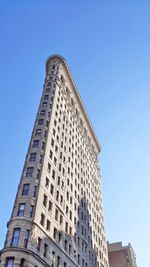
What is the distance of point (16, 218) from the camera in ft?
147

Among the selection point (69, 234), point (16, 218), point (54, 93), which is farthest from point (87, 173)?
point (16, 218)

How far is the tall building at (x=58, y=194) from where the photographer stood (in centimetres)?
4400

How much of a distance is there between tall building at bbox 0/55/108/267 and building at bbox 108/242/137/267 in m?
43.3

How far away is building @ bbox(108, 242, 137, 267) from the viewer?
12296 centimetres

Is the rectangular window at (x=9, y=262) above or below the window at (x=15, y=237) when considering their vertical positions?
below

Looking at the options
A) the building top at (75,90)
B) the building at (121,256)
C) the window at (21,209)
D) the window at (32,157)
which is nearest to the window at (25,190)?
the window at (21,209)

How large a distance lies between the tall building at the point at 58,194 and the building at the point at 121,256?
43.3 meters

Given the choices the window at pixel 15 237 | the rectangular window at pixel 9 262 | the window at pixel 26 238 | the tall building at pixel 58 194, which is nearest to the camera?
the rectangular window at pixel 9 262

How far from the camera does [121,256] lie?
12544 centimetres

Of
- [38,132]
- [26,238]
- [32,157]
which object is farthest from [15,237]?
[38,132]

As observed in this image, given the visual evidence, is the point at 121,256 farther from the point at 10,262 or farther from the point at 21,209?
the point at 10,262

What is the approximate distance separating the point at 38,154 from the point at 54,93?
25.6 m

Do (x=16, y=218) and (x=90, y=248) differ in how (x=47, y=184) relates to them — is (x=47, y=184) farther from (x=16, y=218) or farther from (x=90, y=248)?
(x=90, y=248)

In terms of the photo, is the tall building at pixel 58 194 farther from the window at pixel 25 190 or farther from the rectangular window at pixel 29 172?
the window at pixel 25 190
